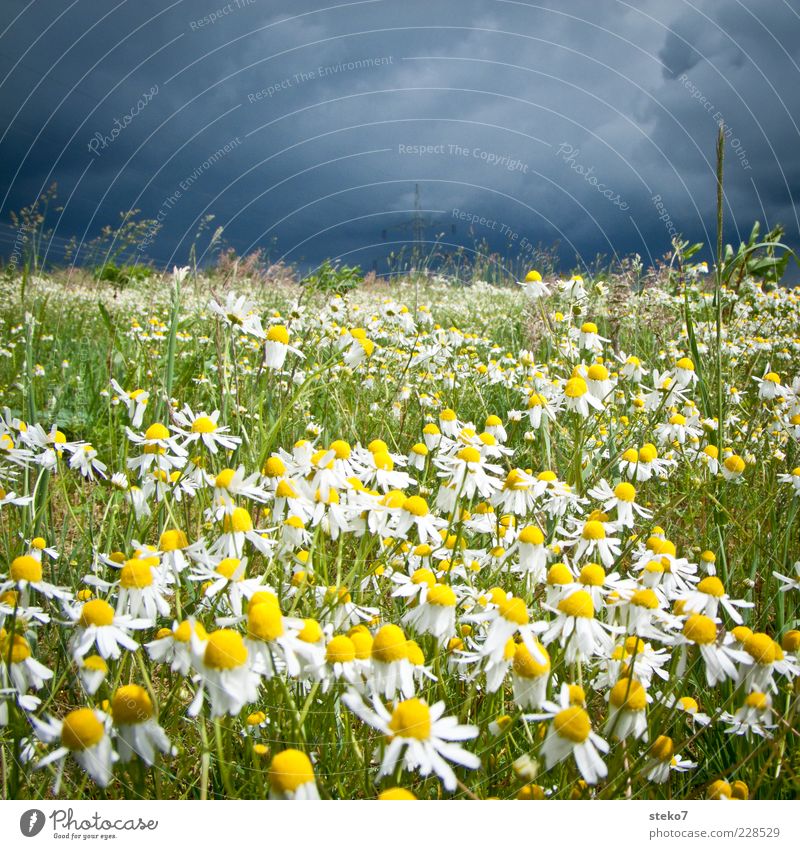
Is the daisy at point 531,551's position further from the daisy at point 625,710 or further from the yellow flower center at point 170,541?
the yellow flower center at point 170,541

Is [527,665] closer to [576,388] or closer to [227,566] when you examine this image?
[227,566]

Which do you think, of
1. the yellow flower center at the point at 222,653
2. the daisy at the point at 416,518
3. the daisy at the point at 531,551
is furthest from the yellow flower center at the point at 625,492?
the yellow flower center at the point at 222,653

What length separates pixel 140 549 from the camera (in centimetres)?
107

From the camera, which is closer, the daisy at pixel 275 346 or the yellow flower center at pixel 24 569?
the yellow flower center at pixel 24 569

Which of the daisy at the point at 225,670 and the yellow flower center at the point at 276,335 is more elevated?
the yellow flower center at the point at 276,335

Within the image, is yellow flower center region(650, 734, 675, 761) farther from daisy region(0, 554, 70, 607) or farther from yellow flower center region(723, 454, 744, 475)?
yellow flower center region(723, 454, 744, 475)

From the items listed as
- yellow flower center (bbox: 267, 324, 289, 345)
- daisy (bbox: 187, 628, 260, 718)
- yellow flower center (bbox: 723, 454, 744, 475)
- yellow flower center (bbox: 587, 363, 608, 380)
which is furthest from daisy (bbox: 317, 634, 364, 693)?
yellow flower center (bbox: 723, 454, 744, 475)

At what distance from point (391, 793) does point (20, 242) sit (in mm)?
2014

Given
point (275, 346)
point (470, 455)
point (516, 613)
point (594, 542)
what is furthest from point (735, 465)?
point (275, 346)
